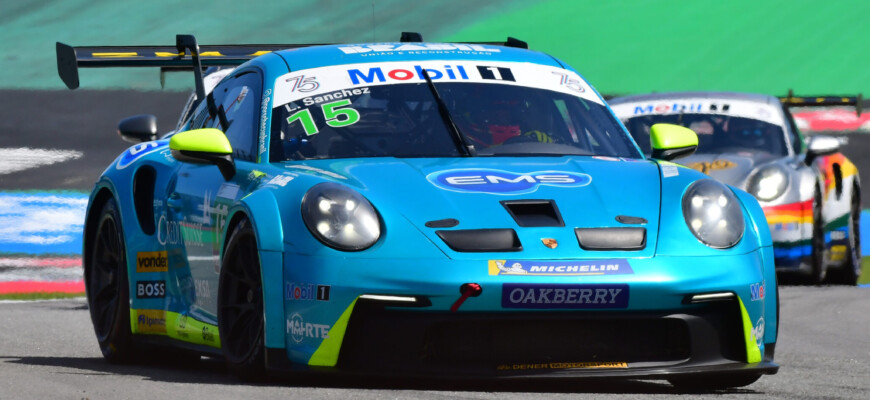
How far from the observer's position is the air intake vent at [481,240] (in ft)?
16.3

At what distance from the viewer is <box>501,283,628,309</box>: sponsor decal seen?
192 inches

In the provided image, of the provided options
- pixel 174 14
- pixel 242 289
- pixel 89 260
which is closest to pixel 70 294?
pixel 89 260

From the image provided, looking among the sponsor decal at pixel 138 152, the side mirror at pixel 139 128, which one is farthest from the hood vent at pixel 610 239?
the side mirror at pixel 139 128

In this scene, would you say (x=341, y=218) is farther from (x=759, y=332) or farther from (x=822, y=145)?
(x=822, y=145)

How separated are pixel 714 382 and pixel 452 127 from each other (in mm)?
1280

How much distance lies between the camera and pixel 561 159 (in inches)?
227

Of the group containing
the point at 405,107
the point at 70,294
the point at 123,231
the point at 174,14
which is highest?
the point at 174,14

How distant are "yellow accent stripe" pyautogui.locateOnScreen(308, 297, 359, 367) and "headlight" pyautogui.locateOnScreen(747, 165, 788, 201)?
245 inches

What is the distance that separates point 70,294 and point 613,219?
7.71 meters

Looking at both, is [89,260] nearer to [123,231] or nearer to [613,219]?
[123,231]

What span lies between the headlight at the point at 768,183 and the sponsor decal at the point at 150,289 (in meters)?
5.22

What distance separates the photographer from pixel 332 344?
196 inches

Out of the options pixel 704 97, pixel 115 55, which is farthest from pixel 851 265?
pixel 115 55

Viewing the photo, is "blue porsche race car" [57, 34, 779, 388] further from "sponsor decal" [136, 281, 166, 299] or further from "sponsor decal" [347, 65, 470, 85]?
"sponsor decal" [136, 281, 166, 299]
